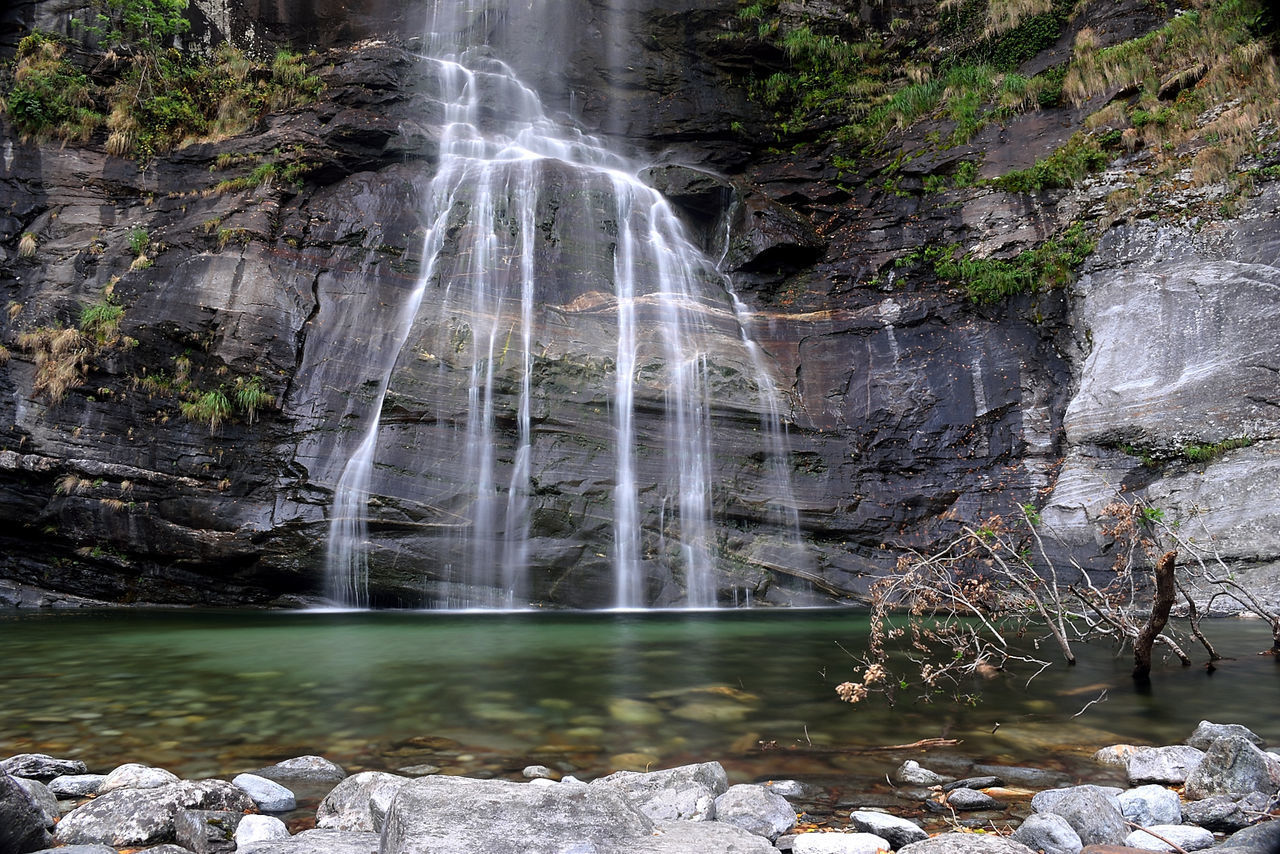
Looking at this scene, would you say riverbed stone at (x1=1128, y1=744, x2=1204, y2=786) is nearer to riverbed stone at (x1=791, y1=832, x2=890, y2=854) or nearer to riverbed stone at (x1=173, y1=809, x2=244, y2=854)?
riverbed stone at (x1=791, y1=832, x2=890, y2=854)

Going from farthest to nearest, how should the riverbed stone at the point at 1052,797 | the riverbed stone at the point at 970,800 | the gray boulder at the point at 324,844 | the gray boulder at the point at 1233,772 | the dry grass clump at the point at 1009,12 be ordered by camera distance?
1. the dry grass clump at the point at 1009,12
2. the riverbed stone at the point at 970,800
3. the gray boulder at the point at 1233,772
4. the riverbed stone at the point at 1052,797
5. the gray boulder at the point at 324,844

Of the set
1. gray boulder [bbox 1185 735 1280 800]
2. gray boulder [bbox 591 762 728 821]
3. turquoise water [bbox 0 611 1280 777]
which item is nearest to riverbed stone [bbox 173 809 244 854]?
turquoise water [bbox 0 611 1280 777]

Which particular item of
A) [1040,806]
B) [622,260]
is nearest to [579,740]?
[1040,806]

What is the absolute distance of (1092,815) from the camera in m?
2.92

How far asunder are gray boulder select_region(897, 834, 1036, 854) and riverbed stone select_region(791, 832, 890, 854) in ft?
0.60

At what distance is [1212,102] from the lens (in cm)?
1251

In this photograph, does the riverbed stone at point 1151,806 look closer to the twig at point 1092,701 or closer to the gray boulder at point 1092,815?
the gray boulder at point 1092,815

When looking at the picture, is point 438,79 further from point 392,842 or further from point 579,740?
point 392,842

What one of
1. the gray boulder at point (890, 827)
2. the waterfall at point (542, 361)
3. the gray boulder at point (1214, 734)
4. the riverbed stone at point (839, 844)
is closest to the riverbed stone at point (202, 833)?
the riverbed stone at point (839, 844)

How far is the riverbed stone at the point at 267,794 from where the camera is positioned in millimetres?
3357

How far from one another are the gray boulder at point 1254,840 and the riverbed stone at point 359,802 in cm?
302

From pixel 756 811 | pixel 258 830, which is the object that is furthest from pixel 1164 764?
pixel 258 830

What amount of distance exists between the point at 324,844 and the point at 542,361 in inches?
416

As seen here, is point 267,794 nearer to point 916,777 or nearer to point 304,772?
point 304,772
